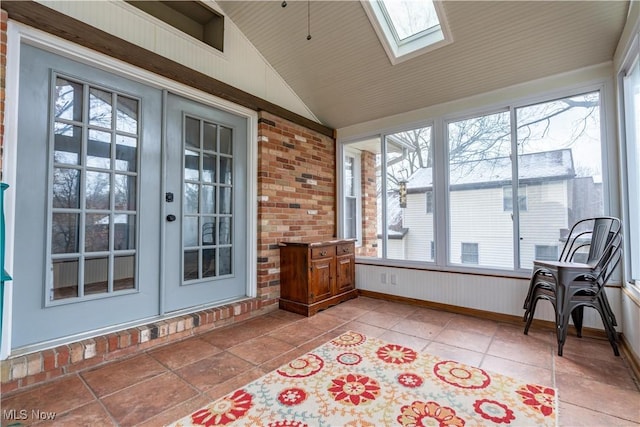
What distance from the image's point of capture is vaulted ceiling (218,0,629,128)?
2.40 m

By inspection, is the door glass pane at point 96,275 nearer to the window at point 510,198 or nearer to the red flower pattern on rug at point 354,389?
the red flower pattern on rug at point 354,389

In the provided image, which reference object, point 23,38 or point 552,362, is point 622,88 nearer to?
point 552,362

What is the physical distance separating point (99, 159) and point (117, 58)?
2.58 feet

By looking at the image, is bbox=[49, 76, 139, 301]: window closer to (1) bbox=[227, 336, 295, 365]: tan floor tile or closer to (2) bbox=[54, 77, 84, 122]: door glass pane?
(2) bbox=[54, 77, 84, 122]: door glass pane

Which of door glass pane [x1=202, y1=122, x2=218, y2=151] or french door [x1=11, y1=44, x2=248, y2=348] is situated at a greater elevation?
door glass pane [x1=202, y1=122, x2=218, y2=151]

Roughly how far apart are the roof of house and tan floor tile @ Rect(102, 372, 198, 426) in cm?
312

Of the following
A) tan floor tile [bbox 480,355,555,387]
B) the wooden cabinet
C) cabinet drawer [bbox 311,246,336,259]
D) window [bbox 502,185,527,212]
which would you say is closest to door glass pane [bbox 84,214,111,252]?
the wooden cabinet

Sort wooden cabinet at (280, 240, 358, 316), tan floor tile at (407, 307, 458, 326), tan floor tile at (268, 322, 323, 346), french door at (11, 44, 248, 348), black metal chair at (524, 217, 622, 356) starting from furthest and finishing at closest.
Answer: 1. wooden cabinet at (280, 240, 358, 316)
2. tan floor tile at (407, 307, 458, 326)
3. tan floor tile at (268, 322, 323, 346)
4. black metal chair at (524, 217, 622, 356)
5. french door at (11, 44, 248, 348)

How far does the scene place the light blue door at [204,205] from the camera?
263 cm

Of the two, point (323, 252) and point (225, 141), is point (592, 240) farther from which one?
point (225, 141)

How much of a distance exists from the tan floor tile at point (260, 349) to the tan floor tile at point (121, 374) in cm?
54

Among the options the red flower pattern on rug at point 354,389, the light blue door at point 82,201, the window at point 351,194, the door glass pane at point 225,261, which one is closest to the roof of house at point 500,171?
the window at point 351,194

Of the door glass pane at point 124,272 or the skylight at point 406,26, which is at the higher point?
the skylight at point 406,26

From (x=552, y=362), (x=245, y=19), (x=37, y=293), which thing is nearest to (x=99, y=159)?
(x=37, y=293)
